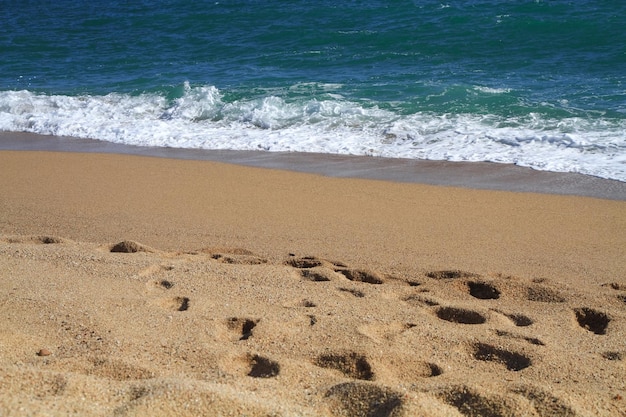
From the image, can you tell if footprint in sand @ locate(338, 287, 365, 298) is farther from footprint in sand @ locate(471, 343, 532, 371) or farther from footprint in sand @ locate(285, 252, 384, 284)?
footprint in sand @ locate(471, 343, 532, 371)

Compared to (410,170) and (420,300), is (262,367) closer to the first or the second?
(420,300)

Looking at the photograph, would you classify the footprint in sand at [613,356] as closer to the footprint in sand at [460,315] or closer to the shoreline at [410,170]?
the footprint in sand at [460,315]

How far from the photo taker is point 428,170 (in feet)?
24.8

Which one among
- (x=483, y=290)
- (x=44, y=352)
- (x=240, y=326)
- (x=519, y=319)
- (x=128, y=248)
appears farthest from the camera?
(x=128, y=248)

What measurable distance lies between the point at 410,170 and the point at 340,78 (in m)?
5.73

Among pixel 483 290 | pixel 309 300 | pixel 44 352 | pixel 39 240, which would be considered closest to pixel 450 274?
pixel 483 290

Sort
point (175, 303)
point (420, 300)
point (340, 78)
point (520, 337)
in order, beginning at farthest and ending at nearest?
point (340, 78) < point (420, 300) < point (175, 303) < point (520, 337)

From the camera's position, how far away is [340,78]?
12.9 meters

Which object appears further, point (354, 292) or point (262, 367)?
point (354, 292)

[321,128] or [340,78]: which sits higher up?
[340,78]

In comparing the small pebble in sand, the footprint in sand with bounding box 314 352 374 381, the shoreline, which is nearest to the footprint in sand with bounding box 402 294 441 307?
the footprint in sand with bounding box 314 352 374 381

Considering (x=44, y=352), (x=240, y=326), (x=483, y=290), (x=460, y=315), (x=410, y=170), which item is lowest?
(x=410, y=170)

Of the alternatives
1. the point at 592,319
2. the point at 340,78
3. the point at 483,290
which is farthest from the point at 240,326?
the point at 340,78

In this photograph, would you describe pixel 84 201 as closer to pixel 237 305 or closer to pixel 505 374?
pixel 237 305
